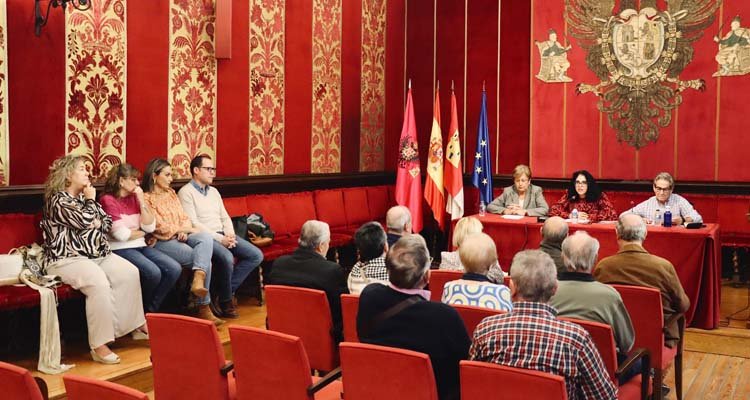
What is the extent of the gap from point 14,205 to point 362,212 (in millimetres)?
4179

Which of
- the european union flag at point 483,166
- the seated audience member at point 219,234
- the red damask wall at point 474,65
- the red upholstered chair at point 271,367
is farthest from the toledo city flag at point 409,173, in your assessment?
the red upholstered chair at point 271,367

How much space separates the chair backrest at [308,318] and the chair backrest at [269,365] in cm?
75

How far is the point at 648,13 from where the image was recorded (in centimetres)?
809

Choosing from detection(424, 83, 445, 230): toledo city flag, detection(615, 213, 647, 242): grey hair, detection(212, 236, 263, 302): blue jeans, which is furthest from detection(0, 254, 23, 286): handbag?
detection(424, 83, 445, 230): toledo city flag

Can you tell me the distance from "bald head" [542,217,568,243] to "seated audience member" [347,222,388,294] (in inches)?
43.8

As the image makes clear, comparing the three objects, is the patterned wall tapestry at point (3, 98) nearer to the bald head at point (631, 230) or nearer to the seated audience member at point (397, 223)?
the seated audience member at point (397, 223)

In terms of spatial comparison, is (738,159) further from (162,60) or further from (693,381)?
(162,60)

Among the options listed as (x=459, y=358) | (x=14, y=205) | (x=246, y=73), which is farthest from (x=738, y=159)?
(x=14, y=205)

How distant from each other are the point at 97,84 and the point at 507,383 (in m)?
4.57

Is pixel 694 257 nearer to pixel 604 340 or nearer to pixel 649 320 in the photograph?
pixel 649 320

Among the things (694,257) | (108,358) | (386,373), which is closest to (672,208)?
(694,257)

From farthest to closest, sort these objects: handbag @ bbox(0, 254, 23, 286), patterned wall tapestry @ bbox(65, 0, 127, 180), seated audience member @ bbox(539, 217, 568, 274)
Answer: patterned wall tapestry @ bbox(65, 0, 127, 180), handbag @ bbox(0, 254, 23, 286), seated audience member @ bbox(539, 217, 568, 274)

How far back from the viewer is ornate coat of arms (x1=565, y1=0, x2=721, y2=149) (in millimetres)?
7918

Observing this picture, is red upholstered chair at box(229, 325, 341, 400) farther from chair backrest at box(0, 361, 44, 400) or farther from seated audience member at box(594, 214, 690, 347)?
seated audience member at box(594, 214, 690, 347)
